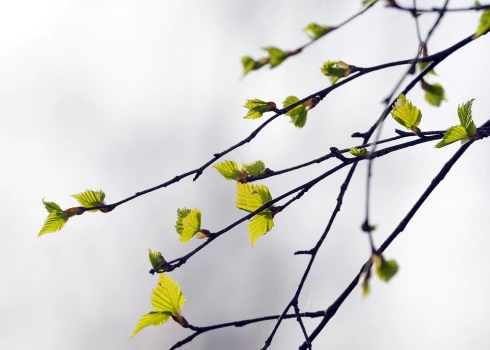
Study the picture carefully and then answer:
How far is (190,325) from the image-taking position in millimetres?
2371

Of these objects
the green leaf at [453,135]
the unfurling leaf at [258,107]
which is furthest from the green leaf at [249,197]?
the green leaf at [453,135]

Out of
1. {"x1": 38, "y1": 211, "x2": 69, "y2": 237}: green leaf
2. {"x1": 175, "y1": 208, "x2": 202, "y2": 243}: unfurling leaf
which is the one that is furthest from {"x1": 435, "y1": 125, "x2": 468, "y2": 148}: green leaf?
{"x1": 38, "y1": 211, "x2": 69, "y2": 237}: green leaf

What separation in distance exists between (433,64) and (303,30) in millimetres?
723

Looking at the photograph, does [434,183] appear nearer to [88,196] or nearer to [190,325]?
[190,325]

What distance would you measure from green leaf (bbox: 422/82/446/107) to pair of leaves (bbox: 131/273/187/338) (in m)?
1.55

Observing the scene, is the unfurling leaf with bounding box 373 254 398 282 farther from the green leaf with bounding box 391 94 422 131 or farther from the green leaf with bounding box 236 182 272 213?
the green leaf with bounding box 391 94 422 131

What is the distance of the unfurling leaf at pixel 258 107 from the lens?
2.66 meters

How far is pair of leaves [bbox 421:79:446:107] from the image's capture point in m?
2.65

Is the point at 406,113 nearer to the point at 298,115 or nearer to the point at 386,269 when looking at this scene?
the point at 298,115

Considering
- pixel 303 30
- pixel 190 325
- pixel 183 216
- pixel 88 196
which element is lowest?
pixel 190 325

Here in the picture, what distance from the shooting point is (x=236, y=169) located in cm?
274

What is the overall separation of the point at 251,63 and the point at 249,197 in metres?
0.86

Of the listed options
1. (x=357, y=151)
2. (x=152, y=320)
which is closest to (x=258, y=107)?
(x=357, y=151)

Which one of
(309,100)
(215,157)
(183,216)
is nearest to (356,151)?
(309,100)
